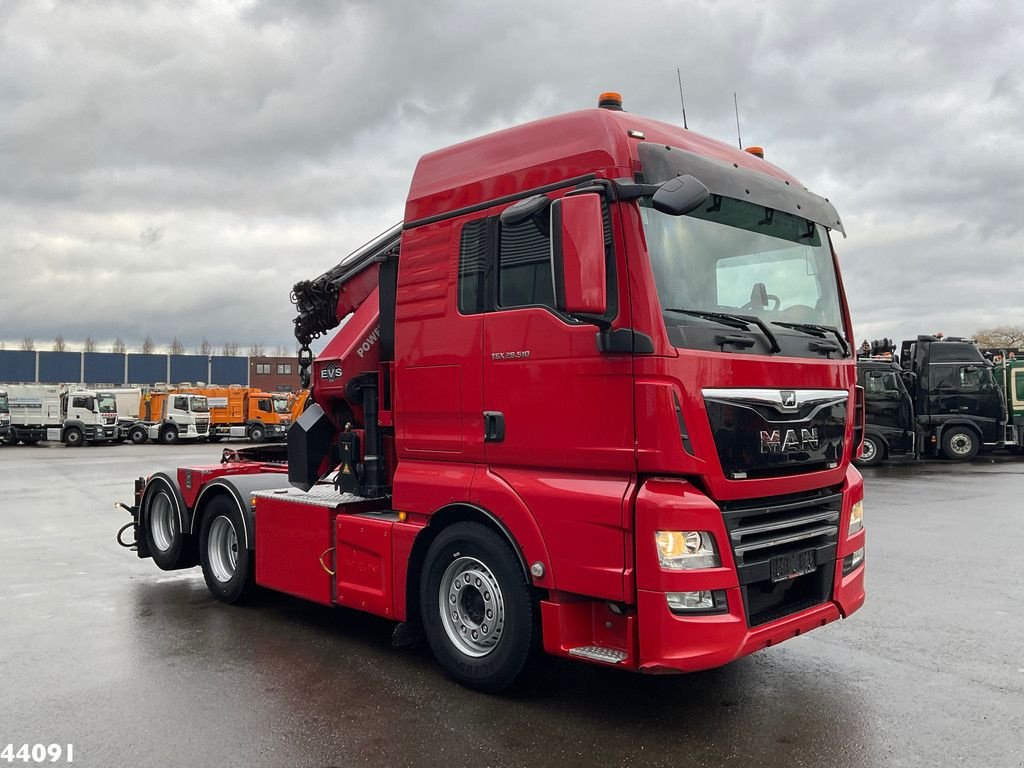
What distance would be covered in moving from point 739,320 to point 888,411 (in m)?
19.2

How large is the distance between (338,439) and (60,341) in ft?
395

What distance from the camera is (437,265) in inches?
217

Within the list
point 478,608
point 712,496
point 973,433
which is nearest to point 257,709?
point 478,608

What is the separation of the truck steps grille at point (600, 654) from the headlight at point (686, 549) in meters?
0.55

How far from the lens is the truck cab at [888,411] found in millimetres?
21781

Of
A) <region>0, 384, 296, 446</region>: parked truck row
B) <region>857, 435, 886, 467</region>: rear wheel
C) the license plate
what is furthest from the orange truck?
the license plate

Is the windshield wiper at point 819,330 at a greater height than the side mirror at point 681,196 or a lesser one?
lesser

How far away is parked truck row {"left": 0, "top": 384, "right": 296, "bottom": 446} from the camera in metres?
40.2

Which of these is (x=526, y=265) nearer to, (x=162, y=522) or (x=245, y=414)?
(x=162, y=522)

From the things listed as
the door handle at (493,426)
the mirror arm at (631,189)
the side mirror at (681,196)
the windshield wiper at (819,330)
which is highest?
the mirror arm at (631,189)

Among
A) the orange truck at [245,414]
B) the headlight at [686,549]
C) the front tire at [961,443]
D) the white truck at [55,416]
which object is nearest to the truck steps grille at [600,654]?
the headlight at [686,549]

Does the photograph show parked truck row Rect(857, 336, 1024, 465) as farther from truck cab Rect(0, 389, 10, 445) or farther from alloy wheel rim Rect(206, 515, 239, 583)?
truck cab Rect(0, 389, 10, 445)

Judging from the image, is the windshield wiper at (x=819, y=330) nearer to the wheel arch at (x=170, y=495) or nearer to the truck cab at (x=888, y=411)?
the wheel arch at (x=170, y=495)

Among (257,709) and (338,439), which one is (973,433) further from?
(257,709)
